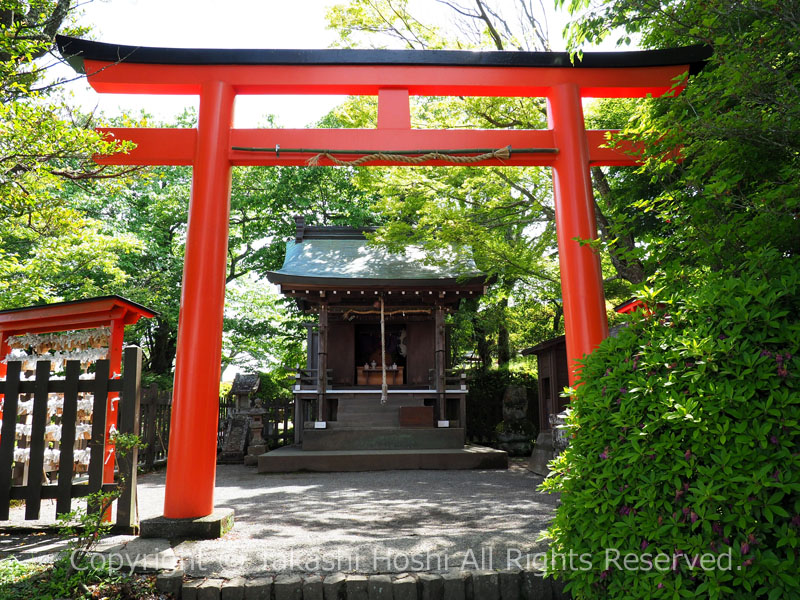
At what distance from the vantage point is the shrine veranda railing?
405cm

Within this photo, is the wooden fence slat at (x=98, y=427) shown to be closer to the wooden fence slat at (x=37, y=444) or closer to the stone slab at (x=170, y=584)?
the wooden fence slat at (x=37, y=444)

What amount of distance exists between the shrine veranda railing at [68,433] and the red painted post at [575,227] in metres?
3.78

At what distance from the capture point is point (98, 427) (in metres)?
4.16

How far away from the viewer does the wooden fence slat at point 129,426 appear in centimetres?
411

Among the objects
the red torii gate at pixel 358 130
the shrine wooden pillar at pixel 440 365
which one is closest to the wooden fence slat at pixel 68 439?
the red torii gate at pixel 358 130

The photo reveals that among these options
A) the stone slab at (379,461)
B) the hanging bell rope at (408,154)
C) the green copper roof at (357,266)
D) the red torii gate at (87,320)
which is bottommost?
the stone slab at (379,461)

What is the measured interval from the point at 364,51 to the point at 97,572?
181 inches

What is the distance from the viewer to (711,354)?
6.97 feet

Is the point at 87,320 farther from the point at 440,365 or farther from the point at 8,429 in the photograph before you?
the point at 440,365

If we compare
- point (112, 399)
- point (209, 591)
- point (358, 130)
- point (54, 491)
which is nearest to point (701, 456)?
point (209, 591)

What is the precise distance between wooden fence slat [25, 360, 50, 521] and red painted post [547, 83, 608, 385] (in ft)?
14.5

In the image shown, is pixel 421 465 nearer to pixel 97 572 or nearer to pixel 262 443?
pixel 262 443

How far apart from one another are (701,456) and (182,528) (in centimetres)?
365

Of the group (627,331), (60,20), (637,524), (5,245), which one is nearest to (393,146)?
(627,331)
